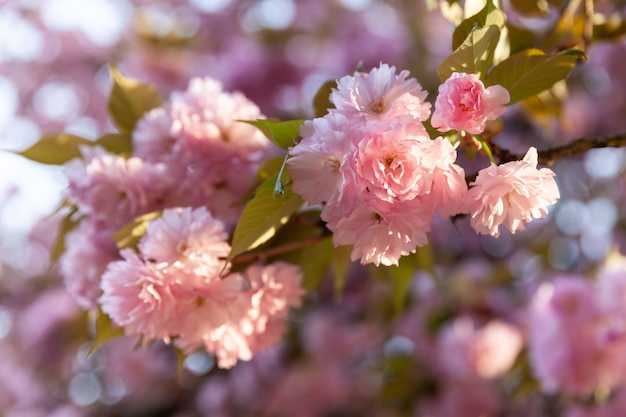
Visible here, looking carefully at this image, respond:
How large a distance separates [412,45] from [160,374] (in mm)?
1543

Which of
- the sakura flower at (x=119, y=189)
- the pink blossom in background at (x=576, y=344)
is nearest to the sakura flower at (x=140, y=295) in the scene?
the sakura flower at (x=119, y=189)

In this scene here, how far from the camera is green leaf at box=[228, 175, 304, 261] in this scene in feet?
2.07

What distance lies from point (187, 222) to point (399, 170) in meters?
0.25

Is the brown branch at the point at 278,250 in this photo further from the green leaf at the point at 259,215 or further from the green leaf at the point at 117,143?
the green leaf at the point at 117,143

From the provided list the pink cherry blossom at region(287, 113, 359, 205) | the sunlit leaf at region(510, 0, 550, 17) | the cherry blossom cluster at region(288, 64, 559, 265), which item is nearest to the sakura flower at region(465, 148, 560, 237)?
the cherry blossom cluster at region(288, 64, 559, 265)

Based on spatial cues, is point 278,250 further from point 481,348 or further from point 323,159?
point 481,348

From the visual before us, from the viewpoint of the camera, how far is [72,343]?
6.89 feet

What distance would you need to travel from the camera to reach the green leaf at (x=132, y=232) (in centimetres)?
72

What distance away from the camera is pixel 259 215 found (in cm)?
64

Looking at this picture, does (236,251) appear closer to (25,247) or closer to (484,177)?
(484,177)

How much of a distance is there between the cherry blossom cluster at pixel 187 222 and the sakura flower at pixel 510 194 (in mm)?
259

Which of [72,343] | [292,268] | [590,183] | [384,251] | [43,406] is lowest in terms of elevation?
[43,406]

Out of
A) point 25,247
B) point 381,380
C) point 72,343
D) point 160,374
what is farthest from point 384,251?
point 25,247

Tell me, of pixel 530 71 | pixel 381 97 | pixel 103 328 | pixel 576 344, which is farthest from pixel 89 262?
pixel 576 344
